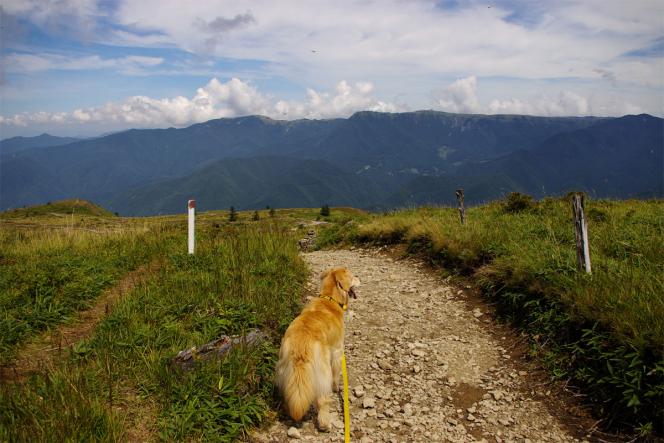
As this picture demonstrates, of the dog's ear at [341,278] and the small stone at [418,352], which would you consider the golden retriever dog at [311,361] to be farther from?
the small stone at [418,352]

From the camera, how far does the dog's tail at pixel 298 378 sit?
13.3 ft

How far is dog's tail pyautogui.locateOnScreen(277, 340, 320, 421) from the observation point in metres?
4.05

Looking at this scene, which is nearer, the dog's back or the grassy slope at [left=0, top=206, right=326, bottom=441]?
the grassy slope at [left=0, top=206, right=326, bottom=441]

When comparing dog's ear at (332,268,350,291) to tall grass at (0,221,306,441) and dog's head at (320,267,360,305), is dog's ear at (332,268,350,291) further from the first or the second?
tall grass at (0,221,306,441)

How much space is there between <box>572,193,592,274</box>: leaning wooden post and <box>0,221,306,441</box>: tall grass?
4.94 m

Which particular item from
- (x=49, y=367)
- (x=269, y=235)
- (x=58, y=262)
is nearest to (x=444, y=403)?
(x=49, y=367)

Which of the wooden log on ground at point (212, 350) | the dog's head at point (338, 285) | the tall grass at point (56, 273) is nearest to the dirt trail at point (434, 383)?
the wooden log on ground at point (212, 350)

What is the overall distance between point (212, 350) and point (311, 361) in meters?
1.49

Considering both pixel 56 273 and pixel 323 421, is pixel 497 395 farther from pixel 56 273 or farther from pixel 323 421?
pixel 56 273

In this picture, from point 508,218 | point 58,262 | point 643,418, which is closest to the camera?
point 643,418

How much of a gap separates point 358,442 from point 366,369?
1.60 m

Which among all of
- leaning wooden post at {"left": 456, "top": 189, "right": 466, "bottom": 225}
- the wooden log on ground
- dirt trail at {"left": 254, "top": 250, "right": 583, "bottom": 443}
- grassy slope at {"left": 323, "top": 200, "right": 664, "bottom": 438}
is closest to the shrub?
leaning wooden post at {"left": 456, "top": 189, "right": 466, "bottom": 225}

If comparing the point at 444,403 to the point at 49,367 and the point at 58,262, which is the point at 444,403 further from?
the point at 58,262

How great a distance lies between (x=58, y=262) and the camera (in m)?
8.05
